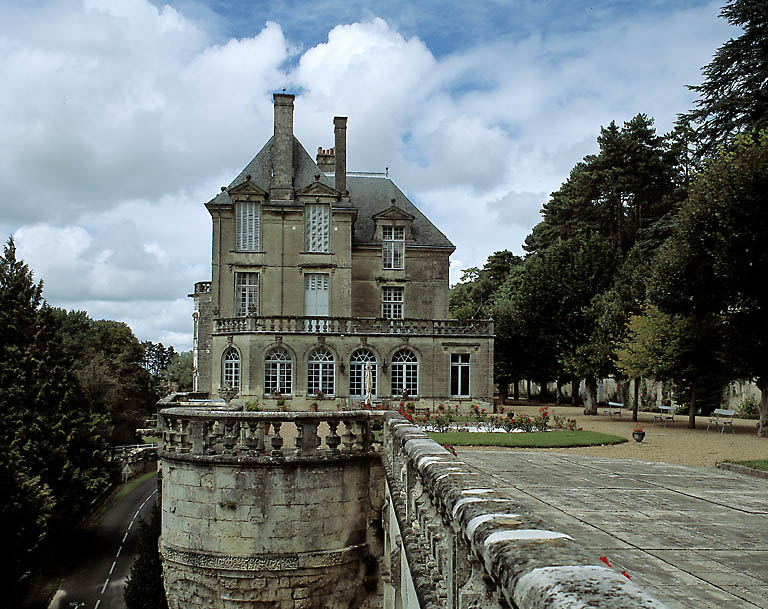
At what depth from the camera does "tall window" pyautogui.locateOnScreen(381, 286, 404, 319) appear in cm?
3453

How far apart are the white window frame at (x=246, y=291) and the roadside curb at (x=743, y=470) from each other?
926 inches

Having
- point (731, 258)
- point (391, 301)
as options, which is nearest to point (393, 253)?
point (391, 301)

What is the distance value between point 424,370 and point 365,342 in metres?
3.01

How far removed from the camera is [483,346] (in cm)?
3058

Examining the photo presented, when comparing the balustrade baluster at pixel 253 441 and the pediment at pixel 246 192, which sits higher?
the pediment at pixel 246 192

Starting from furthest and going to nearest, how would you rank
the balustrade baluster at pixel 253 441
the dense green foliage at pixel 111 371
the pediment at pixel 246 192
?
the dense green foliage at pixel 111 371 → the pediment at pixel 246 192 → the balustrade baluster at pixel 253 441

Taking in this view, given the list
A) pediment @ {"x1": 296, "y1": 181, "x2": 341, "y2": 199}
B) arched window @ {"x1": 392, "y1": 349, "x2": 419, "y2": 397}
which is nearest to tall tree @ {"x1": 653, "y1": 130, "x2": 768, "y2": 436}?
arched window @ {"x1": 392, "y1": 349, "x2": 419, "y2": 397}

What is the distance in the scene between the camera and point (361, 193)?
3738 cm

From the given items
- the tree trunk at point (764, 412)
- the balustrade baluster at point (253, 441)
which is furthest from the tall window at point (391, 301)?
the balustrade baluster at point (253, 441)

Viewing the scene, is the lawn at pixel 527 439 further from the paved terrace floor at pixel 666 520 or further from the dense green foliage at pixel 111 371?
the dense green foliage at pixel 111 371

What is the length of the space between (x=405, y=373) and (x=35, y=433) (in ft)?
49.3

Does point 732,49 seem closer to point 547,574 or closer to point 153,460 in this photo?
point 547,574

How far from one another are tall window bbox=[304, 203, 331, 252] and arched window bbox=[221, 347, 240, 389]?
6.61m

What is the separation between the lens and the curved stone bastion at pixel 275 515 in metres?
10.9
